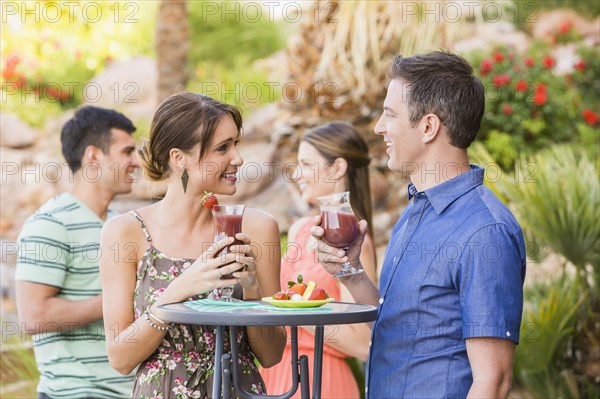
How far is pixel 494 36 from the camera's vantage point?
14648 mm

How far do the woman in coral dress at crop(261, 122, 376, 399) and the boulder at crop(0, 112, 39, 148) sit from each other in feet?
31.8

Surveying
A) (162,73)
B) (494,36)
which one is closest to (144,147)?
(162,73)

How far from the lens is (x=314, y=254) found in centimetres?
387

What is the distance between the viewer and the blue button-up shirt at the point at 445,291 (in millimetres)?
2463

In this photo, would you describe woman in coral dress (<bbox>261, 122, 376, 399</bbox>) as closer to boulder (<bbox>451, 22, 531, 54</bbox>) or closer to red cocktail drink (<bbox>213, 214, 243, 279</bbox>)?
red cocktail drink (<bbox>213, 214, 243, 279</bbox>)

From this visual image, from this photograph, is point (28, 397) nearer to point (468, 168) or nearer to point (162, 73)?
point (468, 168)

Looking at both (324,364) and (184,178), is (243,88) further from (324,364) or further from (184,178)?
(184,178)

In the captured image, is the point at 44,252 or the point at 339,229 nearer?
the point at 339,229

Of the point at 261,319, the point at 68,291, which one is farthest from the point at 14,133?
the point at 261,319

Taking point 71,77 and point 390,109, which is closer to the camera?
point 390,109

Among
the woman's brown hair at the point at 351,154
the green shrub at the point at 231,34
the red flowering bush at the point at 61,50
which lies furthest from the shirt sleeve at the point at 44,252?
the green shrub at the point at 231,34

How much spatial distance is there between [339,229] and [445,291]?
458 millimetres

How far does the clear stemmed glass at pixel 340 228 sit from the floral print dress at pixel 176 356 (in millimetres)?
403

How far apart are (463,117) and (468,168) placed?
0.58 ft
